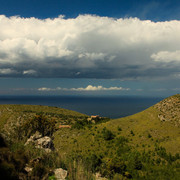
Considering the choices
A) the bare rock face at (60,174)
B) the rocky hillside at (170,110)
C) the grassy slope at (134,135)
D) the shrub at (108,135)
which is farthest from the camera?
the rocky hillside at (170,110)

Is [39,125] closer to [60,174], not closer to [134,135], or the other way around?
[134,135]

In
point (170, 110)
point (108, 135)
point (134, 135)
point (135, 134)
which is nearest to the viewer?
point (108, 135)

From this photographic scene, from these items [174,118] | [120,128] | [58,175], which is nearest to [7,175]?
[58,175]

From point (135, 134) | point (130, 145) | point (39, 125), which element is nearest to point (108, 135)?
point (130, 145)

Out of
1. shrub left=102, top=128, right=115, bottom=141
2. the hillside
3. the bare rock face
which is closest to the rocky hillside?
the hillside

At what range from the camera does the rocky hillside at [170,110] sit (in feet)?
134

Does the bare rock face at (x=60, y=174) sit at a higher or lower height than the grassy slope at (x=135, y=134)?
higher

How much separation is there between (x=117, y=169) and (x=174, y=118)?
94.8 ft

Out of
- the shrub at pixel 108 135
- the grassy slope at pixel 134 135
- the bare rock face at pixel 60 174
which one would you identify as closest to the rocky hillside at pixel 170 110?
the grassy slope at pixel 134 135

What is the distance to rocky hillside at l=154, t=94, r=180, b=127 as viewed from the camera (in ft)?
134

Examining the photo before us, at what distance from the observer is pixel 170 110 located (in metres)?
44.5

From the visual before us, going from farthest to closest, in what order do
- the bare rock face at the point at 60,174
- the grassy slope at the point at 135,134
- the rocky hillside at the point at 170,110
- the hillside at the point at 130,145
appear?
the rocky hillside at the point at 170,110, the grassy slope at the point at 135,134, the hillside at the point at 130,145, the bare rock face at the point at 60,174

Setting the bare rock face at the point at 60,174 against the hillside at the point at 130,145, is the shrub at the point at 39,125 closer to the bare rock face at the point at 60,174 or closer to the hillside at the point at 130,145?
the hillside at the point at 130,145

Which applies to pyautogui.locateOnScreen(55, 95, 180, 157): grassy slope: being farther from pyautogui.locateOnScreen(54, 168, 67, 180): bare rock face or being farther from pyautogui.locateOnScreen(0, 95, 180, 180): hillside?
pyautogui.locateOnScreen(54, 168, 67, 180): bare rock face
